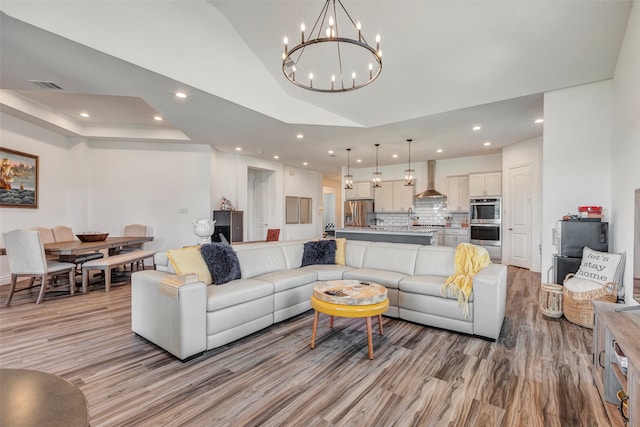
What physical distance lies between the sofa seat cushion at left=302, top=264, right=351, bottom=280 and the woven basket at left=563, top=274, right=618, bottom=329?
256 cm

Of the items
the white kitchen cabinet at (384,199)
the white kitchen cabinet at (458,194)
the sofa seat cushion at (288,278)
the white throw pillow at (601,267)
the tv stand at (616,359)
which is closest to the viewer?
the tv stand at (616,359)

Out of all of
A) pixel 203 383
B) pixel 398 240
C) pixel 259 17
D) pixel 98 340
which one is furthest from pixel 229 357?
pixel 398 240

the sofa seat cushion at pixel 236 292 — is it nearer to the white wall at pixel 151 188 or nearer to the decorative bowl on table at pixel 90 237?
the decorative bowl on table at pixel 90 237

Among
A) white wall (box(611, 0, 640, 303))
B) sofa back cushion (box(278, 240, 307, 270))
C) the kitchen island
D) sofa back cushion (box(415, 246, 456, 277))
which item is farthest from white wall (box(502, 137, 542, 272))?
sofa back cushion (box(278, 240, 307, 270))

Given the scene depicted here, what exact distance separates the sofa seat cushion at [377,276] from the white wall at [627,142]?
7.18 feet

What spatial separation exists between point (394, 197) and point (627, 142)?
6157 mm

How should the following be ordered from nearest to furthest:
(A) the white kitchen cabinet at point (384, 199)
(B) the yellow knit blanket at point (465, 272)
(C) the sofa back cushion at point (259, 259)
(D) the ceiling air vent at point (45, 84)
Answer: (B) the yellow knit blanket at point (465, 272)
(C) the sofa back cushion at point (259, 259)
(D) the ceiling air vent at point (45, 84)
(A) the white kitchen cabinet at point (384, 199)

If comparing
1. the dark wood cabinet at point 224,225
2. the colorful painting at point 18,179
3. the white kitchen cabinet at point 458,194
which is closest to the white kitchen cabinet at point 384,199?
the white kitchen cabinet at point 458,194

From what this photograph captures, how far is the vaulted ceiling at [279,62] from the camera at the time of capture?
110 inches

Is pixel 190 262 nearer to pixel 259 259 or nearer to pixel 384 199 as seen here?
pixel 259 259

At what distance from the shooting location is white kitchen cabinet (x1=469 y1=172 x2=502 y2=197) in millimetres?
7121

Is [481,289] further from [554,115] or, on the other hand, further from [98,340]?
[98,340]

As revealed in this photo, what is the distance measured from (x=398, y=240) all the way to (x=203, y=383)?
4.68m

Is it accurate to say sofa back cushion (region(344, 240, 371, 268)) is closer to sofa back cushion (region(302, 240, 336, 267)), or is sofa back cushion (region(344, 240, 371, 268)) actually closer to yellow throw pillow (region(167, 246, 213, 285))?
sofa back cushion (region(302, 240, 336, 267))
